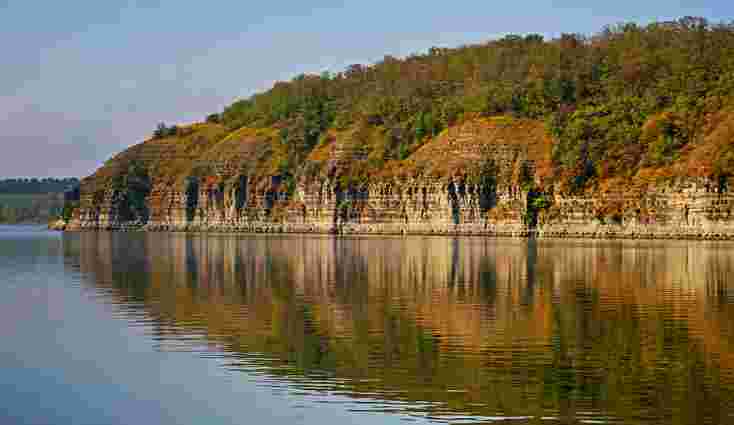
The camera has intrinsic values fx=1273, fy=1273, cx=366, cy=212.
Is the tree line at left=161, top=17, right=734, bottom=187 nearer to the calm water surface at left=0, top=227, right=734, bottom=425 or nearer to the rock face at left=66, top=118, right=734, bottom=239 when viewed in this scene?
the rock face at left=66, top=118, right=734, bottom=239

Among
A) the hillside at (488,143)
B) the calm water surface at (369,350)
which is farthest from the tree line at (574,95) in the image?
the calm water surface at (369,350)

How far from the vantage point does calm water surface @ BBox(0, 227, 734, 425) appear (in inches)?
854

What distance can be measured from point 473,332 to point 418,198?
390 feet

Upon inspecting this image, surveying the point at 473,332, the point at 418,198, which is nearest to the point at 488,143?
the point at 418,198

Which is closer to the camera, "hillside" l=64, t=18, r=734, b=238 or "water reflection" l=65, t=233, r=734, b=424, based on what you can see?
"water reflection" l=65, t=233, r=734, b=424

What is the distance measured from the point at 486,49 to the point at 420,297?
149m

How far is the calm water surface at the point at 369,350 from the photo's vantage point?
2170 cm

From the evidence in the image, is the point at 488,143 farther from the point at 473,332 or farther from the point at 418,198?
the point at 473,332

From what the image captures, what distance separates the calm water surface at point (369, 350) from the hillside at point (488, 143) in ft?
238

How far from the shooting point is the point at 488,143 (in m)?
149

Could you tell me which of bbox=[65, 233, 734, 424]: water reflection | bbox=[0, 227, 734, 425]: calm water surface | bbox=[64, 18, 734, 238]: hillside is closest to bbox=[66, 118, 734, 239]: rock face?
bbox=[64, 18, 734, 238]: hillside

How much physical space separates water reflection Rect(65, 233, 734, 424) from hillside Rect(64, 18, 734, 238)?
220ft

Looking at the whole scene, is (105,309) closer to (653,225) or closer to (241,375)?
(241,375)

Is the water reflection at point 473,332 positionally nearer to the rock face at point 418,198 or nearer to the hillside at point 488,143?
the rock face at point 418,198
